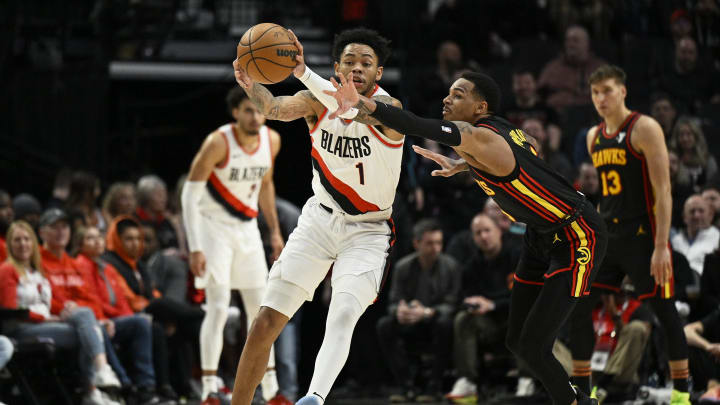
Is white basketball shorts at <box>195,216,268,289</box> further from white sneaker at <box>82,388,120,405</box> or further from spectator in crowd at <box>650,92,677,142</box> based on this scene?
spectator in crowd at <box>650,92,677,142</box>

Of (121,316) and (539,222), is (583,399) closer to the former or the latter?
(539,222)

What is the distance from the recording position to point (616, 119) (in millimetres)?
7086

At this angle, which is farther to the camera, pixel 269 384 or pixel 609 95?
pixel 269 384

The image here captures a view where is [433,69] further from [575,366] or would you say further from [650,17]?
[575,366]

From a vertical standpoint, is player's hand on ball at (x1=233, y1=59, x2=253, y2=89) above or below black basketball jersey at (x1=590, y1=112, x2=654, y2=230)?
above

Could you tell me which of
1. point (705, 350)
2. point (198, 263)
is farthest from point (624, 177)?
point (198, 263)

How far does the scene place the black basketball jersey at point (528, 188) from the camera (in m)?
5.68

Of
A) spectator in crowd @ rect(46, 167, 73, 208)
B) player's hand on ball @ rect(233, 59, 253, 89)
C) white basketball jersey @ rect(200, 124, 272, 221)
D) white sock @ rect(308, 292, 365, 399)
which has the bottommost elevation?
white sock @ rect(308, 292, 365, 399)

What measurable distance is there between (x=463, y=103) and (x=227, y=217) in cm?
276

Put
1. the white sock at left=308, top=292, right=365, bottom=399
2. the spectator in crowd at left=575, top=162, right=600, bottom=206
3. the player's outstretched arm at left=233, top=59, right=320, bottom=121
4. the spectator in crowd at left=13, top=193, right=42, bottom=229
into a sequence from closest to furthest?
1. the white sock at left=308, top=292, right=365, bottom=399
2. the player's outstretched arm at left=233, top=59, right=320, bottom=121
3. the spectator in crowd at left=575, top=162, right=600, bottom=206
4. the spectator in crowd at left=13, top=193, right=42, bottom=229

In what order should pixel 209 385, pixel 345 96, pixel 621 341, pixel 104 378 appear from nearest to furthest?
pixel 345 96, pixel 209 385, pixel 104 378, pixel 621 341

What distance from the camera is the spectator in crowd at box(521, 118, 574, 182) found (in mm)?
9945

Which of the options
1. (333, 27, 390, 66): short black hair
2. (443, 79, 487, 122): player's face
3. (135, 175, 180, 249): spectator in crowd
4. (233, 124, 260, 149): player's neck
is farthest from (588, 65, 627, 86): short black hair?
(135, 175, 180, 249): spectator in crowd

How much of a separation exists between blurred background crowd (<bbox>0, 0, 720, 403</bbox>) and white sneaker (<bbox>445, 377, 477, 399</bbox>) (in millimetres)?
60
